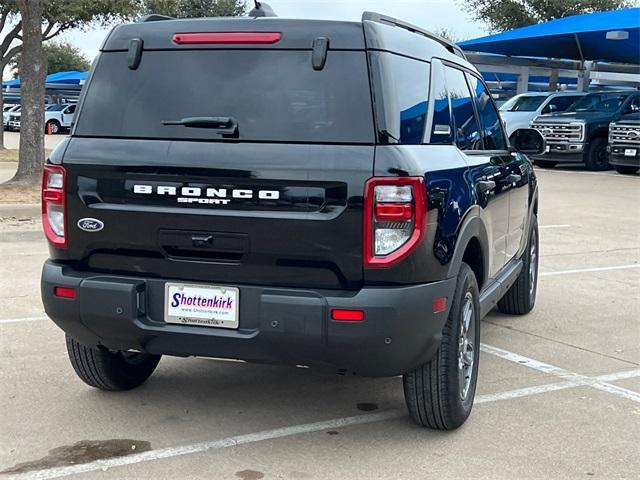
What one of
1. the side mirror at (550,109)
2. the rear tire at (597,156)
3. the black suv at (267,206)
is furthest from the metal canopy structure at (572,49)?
the black suv at (267,206)

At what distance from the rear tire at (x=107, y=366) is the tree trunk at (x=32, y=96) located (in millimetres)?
10026

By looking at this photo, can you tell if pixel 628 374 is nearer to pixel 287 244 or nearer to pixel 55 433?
pixel 287 244

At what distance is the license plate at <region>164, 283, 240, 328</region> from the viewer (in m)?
3.64

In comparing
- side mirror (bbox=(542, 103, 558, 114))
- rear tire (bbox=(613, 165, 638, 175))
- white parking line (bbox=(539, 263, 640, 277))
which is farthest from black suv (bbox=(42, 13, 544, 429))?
side mirror (bbox=(542, 103, 558, 114))

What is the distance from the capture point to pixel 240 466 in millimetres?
3695

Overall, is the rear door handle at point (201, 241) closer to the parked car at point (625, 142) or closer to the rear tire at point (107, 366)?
the rear tire at point (107, 366)

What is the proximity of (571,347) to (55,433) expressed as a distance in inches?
137

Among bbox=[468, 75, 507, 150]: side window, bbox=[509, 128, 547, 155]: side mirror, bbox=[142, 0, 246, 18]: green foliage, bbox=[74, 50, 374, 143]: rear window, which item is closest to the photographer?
bbox=[74, 50, 374, 143]: rear window

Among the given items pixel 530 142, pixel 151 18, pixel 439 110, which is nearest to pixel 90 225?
pixel 151 18

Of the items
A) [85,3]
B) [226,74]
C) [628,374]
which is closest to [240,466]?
[226,74]

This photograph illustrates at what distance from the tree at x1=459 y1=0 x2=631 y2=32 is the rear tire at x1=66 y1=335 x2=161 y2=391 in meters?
36.4

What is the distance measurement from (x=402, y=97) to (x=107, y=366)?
213 centimetres

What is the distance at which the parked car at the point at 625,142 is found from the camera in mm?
19125

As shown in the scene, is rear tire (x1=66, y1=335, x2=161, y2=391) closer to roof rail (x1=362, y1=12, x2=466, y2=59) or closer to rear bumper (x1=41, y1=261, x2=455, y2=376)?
rear bumper (x1=41, y1=261, x2=455, y2=376)
